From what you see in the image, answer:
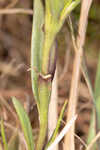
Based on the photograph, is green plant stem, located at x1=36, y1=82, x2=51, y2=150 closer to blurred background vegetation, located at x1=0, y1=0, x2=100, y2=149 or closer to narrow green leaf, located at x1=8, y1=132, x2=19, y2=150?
narrow green leaf, located at x1=8, y1=132, x2=19, y2=150

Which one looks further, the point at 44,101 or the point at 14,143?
the point at 14,143

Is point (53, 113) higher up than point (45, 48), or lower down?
lower down

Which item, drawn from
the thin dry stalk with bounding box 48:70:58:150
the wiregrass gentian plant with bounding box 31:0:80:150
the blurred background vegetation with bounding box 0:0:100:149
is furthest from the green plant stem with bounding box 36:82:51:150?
the blurred background vegetation with bounding box 0:0:100:149

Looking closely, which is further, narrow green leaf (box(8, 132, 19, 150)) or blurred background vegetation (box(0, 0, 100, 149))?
blurred background vegetation (box(0, 0, 100, 149))

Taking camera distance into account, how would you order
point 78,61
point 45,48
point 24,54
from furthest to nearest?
point 24,54, point 78,61, point 45,48

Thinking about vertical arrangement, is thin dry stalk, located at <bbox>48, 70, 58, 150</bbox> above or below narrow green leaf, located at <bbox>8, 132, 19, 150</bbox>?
above

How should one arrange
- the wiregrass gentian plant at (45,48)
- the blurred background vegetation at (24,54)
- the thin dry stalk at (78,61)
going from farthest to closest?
1. the blurred background vegetation at (24,54)
2. the thin dry stalk at (78,61)
3. the wiregrass gentian plant at (45,48)

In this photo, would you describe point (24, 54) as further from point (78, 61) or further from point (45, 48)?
point (45, 48)

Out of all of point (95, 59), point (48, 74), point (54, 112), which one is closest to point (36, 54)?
point (48, 74)

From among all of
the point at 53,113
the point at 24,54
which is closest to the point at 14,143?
the point at 53,113

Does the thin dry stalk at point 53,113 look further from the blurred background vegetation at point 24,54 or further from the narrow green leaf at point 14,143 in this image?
the blurred background vegetation at point 24,54

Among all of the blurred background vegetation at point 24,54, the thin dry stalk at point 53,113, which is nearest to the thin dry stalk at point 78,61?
the thin dry stalk at point 53,113

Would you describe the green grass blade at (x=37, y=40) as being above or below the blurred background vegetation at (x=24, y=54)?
above
